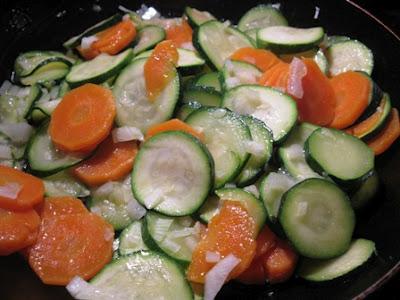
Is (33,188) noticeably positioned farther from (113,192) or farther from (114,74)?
(114,74)

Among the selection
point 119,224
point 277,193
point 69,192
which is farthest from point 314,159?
point 69,192

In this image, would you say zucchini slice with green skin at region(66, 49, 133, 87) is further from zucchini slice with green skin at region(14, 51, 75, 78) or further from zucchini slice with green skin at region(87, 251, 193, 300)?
zucchini slice with green skin at region(87, 251, 193, 300)

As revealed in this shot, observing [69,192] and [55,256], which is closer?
[55,256]

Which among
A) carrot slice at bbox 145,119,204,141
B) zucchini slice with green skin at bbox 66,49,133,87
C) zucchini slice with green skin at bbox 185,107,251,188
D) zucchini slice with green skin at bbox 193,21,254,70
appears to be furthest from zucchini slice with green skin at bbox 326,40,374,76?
zucchini slice with green skin at bbox 66,49,133,87

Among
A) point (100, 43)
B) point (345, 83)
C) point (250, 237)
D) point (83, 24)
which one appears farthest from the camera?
point (83, 24)

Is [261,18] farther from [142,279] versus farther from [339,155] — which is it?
[142,279]

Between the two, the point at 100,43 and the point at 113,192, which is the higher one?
the point at 100,43
